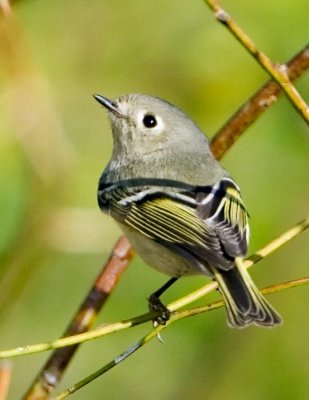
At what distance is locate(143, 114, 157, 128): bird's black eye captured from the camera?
3045 mm

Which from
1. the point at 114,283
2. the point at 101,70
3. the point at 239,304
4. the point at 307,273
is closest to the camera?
the point at 239,304

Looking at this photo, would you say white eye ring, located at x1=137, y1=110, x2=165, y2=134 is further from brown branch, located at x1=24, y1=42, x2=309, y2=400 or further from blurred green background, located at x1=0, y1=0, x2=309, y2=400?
brown branch, located at x1=24, y1=42, x2=309, y2=400

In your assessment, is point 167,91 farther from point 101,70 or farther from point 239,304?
point 239,304

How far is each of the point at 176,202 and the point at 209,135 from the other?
0.91 metres

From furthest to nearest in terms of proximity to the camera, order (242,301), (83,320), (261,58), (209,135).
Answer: (209,135), (83,320), (242,301), (261,58)

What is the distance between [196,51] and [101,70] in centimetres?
36

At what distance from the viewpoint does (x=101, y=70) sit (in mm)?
3562

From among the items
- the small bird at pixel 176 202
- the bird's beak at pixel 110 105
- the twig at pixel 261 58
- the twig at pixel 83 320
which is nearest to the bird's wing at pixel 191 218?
the small bird at pixel 176 202

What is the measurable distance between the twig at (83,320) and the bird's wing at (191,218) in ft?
0.39

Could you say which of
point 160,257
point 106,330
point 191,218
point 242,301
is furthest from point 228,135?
point 106,330

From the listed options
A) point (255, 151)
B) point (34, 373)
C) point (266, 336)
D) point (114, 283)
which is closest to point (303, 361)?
point (266, 336)

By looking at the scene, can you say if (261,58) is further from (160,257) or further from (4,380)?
(160,257)

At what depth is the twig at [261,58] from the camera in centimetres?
170

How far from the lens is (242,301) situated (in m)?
2.15
